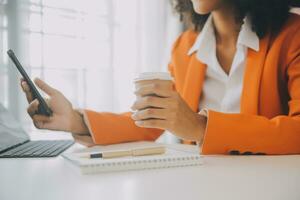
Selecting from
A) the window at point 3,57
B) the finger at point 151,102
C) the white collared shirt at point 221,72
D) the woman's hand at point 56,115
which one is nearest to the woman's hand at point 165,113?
the finger at point 151,102

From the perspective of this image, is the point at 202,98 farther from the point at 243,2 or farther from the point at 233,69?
the point at 243,2

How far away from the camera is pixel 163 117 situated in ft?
2.20

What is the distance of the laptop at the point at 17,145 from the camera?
0.66m

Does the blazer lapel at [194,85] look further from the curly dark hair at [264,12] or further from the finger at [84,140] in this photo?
the finger at [84,140]

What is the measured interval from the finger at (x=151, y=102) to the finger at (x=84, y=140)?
226 mm

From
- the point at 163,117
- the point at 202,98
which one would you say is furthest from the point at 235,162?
the point at 202,98

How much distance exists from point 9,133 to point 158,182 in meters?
0.51

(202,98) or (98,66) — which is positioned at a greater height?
(98,66)

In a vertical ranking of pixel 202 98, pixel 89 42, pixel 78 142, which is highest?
pixel 89 42

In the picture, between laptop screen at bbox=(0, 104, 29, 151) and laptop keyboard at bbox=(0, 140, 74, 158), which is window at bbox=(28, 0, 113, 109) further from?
laptop keyboard at bbox=(0, 140, 74, 158)

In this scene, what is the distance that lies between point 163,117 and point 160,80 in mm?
84

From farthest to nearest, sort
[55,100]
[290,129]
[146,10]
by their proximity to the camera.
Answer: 1. [146,10]
2. [55,100]
3. [290,129]

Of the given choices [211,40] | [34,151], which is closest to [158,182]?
[34,151]

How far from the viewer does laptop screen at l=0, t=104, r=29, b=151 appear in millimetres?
751
